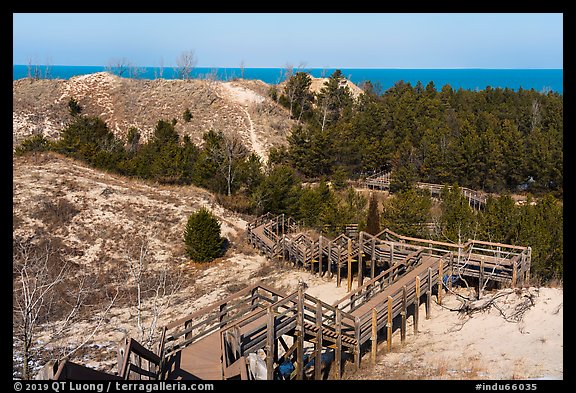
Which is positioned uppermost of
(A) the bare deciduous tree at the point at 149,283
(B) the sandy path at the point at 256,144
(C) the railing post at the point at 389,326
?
(B) the sandy path at the point at 256,144

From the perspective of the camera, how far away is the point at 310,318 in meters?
14.1

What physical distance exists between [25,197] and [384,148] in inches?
1335

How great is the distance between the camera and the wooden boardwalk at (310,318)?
11.3m

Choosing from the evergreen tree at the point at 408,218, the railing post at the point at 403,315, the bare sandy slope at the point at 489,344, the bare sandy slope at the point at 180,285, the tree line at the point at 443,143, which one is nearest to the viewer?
the bare sandy slope at the point at 489,344

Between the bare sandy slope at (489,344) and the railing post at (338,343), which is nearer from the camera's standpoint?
the bare sandy slope at (489,344)

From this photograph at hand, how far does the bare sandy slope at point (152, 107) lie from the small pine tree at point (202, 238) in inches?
1274

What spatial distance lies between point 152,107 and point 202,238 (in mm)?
42267

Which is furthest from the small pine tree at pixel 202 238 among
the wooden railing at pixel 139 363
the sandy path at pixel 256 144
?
the sandy path at pixel 256 144

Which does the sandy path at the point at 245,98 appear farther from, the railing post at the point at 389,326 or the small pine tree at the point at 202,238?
the railing post at the point at 389,326

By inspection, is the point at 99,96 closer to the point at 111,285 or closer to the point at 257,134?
the point at 257,134

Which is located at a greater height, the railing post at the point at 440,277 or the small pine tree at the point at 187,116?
the small pine tree at the point at 187,116

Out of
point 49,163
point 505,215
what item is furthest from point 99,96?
point 505,215

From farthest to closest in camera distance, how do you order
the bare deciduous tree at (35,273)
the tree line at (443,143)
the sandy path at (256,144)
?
the sandy path at (256,144)
the tree line at (443,143)
the bare deciduous tree at (35,273)

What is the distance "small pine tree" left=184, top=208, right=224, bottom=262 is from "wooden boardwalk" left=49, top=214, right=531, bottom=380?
99.6 inches
